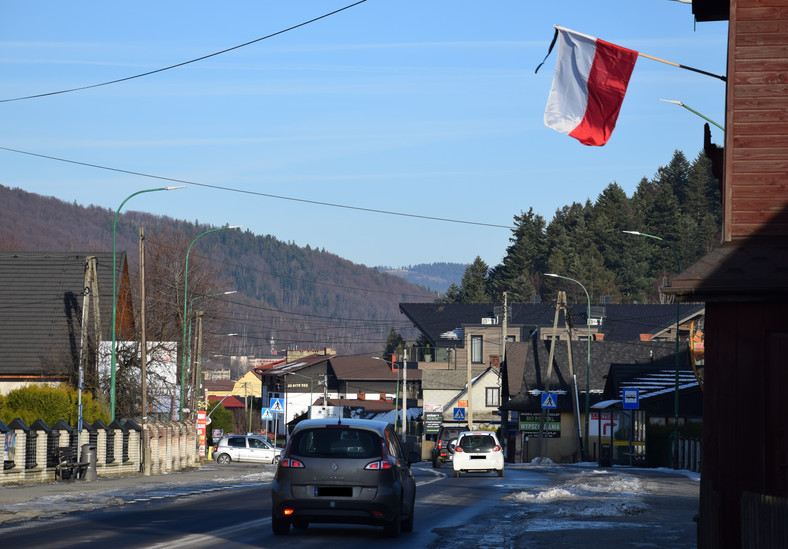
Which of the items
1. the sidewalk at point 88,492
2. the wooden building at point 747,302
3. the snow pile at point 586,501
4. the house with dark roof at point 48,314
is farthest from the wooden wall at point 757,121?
the house with dark roof at point 48,314

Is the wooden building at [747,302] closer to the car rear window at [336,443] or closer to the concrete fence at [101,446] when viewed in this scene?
the car rear window at [336,443]

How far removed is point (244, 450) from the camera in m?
60.0

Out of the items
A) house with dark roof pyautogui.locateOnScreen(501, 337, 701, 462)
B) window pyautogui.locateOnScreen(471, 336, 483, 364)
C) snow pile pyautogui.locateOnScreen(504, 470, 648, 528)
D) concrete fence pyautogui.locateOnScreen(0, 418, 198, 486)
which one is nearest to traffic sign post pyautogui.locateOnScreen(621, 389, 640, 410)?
house with dark roof pyautogui.locateOnScreen(501, 337, 701, 462)

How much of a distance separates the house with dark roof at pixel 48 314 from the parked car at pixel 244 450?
7.74m

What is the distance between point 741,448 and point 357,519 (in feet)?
18.8

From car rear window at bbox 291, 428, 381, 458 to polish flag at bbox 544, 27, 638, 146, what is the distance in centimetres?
528

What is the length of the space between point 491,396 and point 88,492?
7778 cm

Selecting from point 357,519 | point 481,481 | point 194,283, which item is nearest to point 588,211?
point 194,283

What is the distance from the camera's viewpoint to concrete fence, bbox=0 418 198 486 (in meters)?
30.9

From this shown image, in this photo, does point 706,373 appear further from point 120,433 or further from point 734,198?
point 120,433

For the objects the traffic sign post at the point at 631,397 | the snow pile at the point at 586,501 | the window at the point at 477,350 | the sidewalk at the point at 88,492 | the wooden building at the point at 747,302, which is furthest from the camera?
the window at the point at 477,350

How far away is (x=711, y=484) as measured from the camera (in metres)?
13.9

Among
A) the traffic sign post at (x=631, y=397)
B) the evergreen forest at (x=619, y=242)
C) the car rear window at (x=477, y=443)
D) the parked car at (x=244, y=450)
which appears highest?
the evergreen forest at (x=619, y=242)

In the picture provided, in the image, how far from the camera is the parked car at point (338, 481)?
1662 cm
